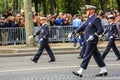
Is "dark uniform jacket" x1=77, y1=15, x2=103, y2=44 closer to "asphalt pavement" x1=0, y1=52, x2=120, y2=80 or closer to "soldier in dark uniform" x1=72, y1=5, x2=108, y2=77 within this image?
"soldier in dark uniform" x1=72, y1=5, x2=108, y2=77

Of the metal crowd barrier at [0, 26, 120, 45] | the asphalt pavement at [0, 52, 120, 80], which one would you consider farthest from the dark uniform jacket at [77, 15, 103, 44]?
the metal crowd barrier at [0, 26, 120, 45]

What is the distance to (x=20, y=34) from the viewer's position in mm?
24953

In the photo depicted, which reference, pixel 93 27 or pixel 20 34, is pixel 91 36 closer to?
pixel 93 27

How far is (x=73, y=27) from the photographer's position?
83.1 feet

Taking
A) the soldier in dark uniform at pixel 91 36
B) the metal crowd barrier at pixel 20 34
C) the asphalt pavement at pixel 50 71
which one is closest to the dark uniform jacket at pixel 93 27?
the soldier in dark uniform at pixel 91 36

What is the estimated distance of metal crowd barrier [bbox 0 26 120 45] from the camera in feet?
80.5

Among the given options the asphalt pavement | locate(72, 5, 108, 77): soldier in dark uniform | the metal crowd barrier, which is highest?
locate(72, 5, 108, 77): soldier in dark uniform

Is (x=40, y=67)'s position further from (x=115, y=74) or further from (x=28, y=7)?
(x=28, y=7)

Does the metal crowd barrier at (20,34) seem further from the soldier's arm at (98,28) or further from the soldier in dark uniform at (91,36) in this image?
the soldier's arm at (98,28)

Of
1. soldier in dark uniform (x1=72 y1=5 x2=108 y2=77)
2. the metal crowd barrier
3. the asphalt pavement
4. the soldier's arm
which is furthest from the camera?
the metal crowd barrier

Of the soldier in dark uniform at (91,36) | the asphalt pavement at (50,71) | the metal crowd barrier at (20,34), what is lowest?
the metal crowd barrier at (20,34)

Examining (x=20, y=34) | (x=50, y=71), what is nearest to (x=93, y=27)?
(x=50, y=71)

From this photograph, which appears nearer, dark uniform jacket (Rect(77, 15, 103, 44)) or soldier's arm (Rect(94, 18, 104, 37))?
soldier's arm (Rect(94, 18, 104, 37))

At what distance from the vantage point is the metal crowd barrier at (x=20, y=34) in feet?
80.5
